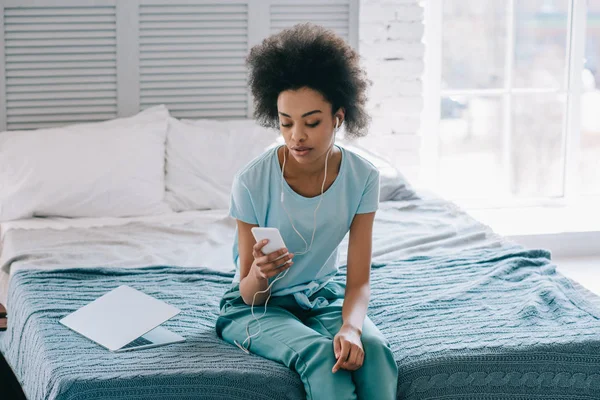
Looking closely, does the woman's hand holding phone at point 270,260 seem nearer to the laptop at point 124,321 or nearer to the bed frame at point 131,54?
the laptop at point 124,321

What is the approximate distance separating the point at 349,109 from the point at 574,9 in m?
2.45

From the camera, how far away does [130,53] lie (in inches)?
138

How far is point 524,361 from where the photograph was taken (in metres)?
1.89

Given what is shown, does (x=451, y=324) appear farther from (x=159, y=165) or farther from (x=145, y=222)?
(x=159, y=165)

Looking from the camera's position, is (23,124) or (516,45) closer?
(23,124)

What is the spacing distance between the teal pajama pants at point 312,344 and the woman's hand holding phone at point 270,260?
0.13 metres

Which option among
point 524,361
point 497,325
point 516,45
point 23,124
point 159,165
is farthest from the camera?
point 516,45

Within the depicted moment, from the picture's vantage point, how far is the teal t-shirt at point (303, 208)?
197 cm

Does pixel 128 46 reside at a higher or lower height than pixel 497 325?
higher

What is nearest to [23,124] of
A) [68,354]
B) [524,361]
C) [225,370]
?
[68,354]

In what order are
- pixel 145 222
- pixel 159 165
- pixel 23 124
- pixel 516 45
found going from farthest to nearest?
pixel 516 45 < pixel 23 124 < pixel 159 165 < pixel 145 222

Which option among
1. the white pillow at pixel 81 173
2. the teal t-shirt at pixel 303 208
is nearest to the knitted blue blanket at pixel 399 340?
the teal t-shirt at pixel 303 208

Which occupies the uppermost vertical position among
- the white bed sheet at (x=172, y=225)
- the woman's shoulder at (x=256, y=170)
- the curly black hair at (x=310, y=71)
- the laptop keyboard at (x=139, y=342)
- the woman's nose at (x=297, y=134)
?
the curly black hair at (x=310, y=71)

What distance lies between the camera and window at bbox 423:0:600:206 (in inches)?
157
